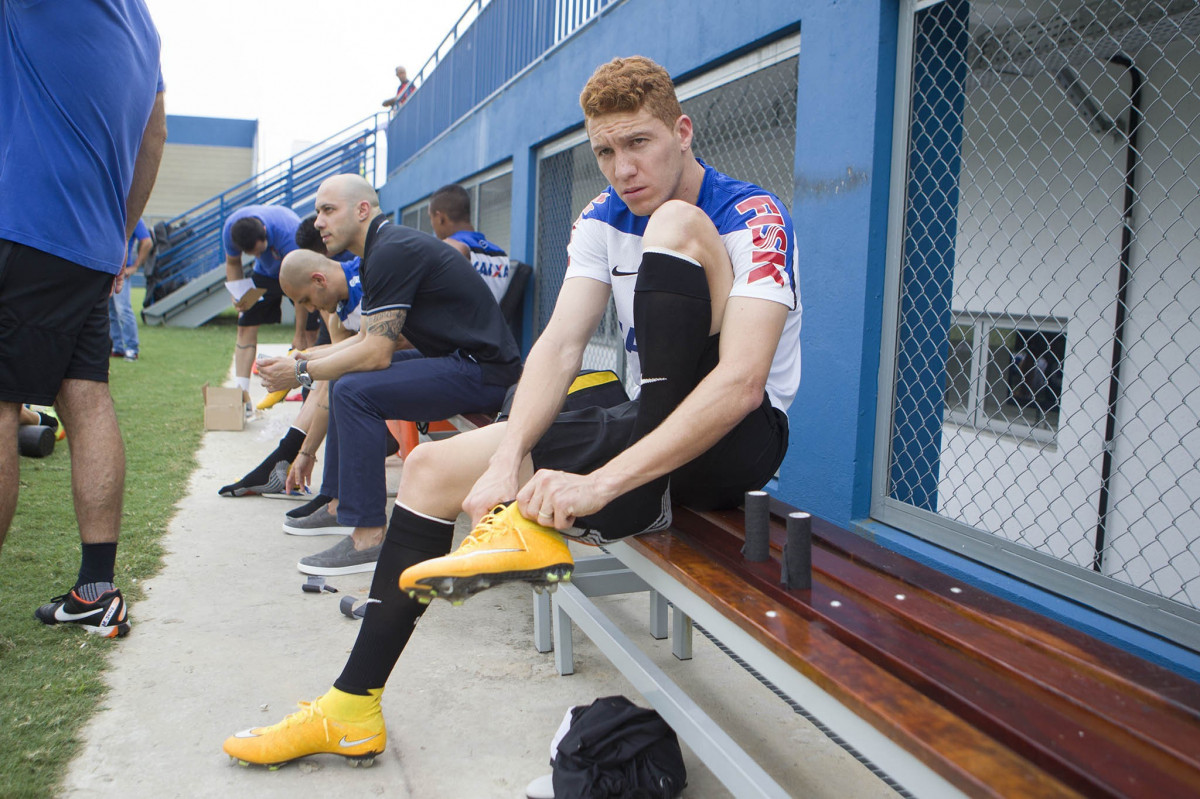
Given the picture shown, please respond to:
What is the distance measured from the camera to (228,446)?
5.49m

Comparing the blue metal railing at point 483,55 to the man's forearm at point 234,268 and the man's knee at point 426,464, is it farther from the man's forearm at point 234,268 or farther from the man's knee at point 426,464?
the man's knee at point 426,464

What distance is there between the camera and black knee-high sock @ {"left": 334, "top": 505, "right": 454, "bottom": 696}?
1813 mm

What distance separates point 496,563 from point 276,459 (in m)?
3.22

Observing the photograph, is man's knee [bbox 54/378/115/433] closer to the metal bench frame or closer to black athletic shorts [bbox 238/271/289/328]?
the metal bench frame

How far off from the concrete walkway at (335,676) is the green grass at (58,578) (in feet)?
0.23

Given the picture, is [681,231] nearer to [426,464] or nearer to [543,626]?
[426,464]

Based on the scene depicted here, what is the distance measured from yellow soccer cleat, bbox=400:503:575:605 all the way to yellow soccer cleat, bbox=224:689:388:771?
0.49 metres

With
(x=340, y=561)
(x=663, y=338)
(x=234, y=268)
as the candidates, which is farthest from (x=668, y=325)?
(x=234, y=268)

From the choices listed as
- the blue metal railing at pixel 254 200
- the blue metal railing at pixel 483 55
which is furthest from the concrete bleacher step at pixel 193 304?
the blue metal railing at pixel 483 55

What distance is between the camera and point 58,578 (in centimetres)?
283

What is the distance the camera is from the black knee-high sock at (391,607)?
1.81 meters

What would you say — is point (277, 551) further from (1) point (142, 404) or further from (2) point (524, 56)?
(2) point (524, 56)

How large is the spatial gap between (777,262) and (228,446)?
15.4ft

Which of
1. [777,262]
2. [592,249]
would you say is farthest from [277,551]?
[777,262]
